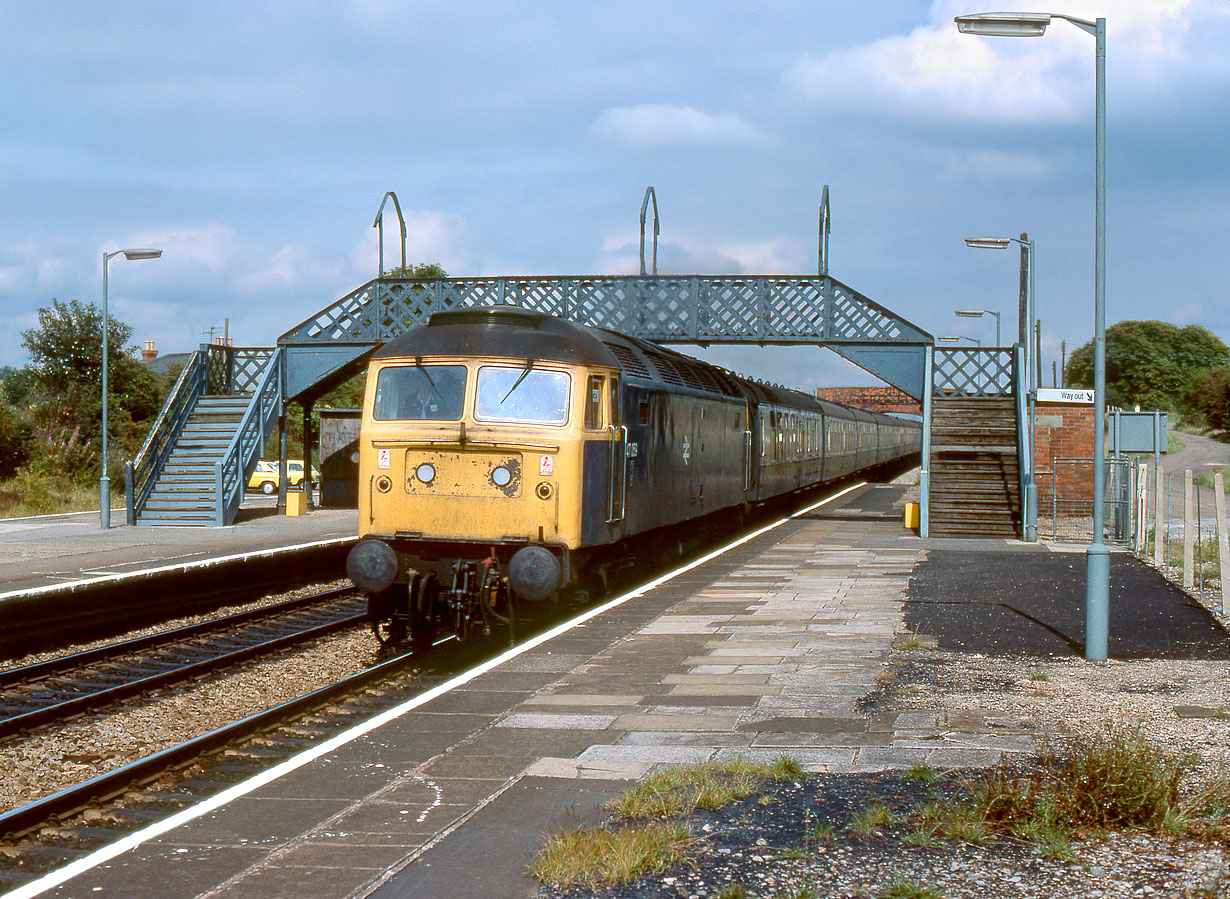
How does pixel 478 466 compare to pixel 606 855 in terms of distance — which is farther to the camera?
Answer: pixel 478 466

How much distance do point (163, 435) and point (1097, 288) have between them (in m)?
21.6

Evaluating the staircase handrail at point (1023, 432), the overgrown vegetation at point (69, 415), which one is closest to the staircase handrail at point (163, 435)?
the overgrown vegetation at point (69, 415)

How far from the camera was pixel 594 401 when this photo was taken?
39.0 ft

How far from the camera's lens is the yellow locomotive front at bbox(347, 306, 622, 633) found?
11.1 meters

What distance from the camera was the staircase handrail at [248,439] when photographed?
81.3 feet

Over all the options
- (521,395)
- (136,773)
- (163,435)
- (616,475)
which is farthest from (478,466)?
(163,435)

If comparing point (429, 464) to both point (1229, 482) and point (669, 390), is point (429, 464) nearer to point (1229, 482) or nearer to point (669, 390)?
point (669, 390)

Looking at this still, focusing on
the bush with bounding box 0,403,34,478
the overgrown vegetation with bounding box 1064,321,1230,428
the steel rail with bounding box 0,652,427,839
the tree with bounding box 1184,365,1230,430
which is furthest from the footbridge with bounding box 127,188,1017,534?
the overgrown vegetation with bounding box 1064,321,1230,428

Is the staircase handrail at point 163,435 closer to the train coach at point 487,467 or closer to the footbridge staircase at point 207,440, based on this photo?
the footbridge staircase at point 207,440

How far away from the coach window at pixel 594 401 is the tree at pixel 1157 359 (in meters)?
92.5

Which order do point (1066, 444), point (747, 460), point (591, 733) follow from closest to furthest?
point (591, 733), point (747, 460), point (1066, 444)

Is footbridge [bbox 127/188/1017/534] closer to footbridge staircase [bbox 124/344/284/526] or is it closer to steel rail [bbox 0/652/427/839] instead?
footbridge staircase [bbox 124/344/284/526]

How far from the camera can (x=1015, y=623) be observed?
12133mm

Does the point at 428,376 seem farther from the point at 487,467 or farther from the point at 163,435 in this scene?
the point at 163,435
